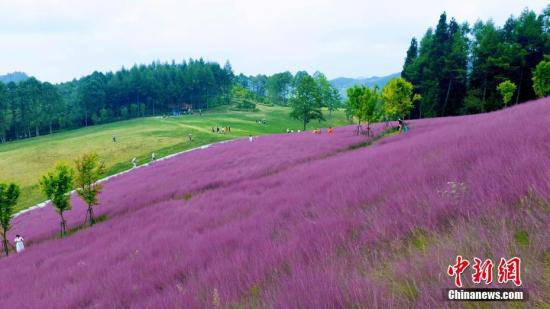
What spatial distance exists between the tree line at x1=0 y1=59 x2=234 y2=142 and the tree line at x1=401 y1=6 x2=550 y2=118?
79184 millimetres

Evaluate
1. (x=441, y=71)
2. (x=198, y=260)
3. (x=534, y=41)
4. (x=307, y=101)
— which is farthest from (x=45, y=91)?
(x=534, y=41)

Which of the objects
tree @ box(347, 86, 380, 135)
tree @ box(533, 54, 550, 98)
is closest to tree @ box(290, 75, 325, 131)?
tree @ box(347, 86, 380, 135)

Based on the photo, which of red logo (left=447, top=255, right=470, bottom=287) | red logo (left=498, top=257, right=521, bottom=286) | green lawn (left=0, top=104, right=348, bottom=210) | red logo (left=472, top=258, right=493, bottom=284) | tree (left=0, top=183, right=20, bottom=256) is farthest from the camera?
green lawn (left=0, top=104, right=348, bottom=210)

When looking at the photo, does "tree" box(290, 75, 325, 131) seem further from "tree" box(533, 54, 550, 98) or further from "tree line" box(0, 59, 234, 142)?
"tree line" box(0, 59, 234, 142)

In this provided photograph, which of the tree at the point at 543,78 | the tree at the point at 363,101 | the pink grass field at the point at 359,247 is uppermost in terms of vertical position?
the tree at the point at 543,78

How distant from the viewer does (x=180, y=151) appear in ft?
151

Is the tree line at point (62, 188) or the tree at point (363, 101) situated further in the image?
the tree at point (363, 101)

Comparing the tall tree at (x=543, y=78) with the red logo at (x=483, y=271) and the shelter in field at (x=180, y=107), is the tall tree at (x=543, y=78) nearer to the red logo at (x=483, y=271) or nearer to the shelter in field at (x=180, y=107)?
the red logo at (x=483, y=271)

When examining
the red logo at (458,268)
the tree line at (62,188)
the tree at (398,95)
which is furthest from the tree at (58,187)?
the tree at (398,95)

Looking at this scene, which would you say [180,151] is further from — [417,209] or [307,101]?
[417,209]

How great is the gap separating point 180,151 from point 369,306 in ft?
152

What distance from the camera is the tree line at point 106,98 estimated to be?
8571cm

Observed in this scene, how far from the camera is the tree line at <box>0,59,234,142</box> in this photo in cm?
8571

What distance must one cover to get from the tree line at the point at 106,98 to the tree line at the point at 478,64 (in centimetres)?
7918
